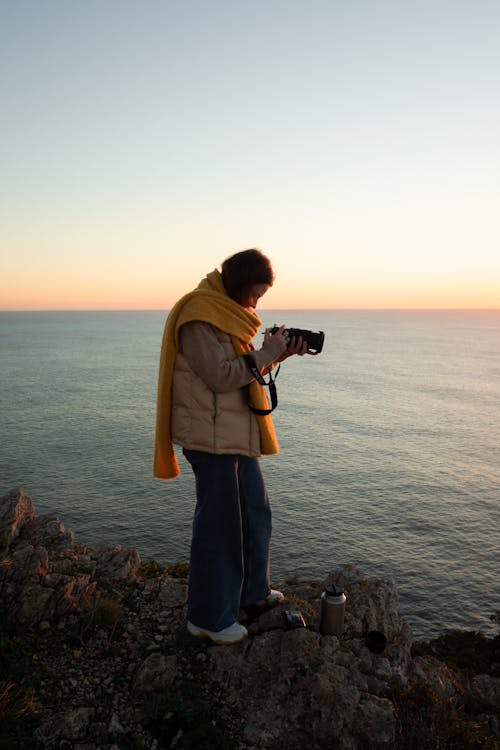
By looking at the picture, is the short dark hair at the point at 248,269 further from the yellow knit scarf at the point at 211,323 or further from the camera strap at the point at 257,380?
the camera strap at the point at 257,380

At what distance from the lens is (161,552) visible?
3341 cm

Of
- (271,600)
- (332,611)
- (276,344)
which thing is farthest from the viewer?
(271,600)

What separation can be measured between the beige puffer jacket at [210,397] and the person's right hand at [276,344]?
0.27 feet

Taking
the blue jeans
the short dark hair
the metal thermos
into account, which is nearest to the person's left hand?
the short dark hair

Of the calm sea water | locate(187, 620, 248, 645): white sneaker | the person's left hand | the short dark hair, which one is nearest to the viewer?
the short dark hair

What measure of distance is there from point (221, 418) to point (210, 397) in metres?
0.23

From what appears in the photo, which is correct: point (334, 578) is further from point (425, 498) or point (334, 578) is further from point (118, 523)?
point (425, 498)

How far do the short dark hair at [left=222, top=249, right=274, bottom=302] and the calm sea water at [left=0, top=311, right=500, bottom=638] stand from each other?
27980mm

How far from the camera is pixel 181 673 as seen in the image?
17.3 ft

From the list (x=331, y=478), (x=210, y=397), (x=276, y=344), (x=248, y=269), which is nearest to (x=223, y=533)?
(x=210, y=397)

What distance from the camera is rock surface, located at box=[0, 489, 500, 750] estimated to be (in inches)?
188

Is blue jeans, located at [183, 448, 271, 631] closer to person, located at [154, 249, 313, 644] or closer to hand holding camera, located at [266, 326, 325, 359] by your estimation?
person, located at [154, 249, 313, 644]

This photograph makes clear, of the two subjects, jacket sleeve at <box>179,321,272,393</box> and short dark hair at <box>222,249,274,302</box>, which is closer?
jacket sleeve at <box>179,321,272,393</box>

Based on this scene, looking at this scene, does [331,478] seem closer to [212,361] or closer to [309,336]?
[309,336]
